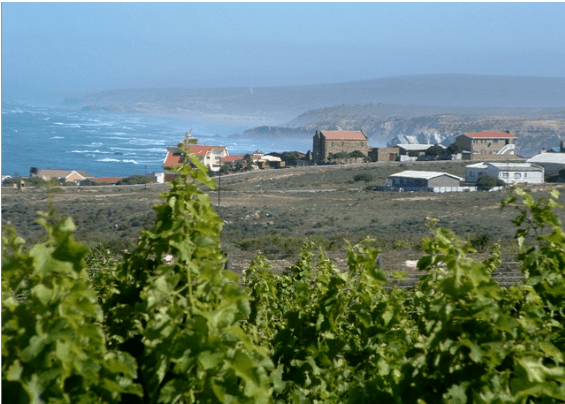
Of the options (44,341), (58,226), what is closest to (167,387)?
(44,341)

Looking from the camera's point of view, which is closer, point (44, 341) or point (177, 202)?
point (44, 341)

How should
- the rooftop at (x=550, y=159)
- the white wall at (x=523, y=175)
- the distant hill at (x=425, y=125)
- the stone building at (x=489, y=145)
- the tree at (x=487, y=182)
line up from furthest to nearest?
the distant hill at (x=425, y=125), the stone building at (x=489, y=145), the rooftop at (x=550, y=159), the white wall at (x=523, y=175), the tree at (x=487, y=182)

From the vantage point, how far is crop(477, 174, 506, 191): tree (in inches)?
1704

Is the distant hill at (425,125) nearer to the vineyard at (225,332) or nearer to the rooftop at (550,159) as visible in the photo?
the rooftop at (550,159)

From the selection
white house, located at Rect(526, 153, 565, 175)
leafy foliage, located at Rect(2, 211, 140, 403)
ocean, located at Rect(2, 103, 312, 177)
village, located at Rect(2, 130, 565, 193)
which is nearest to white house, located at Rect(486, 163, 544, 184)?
village, located at Rect(2, 130, 565, 193)

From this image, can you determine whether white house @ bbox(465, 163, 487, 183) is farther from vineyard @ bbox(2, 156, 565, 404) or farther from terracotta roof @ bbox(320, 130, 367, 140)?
vineyard @ bbox(2, 156, 565, 404)

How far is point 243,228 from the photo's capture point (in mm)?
25094

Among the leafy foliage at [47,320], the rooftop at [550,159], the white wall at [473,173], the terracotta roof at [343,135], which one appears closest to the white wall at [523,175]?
the white wall at [473,173]

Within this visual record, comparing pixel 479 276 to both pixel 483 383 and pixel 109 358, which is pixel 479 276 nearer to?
pixel 483 383

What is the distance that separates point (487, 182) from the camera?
43906mm

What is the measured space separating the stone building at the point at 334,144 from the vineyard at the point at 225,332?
2491 inches

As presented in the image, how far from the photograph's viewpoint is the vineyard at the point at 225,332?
1587mm

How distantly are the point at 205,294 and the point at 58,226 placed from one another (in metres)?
0.55

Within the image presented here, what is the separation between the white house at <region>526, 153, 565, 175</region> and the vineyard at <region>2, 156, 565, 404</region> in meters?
54.1
